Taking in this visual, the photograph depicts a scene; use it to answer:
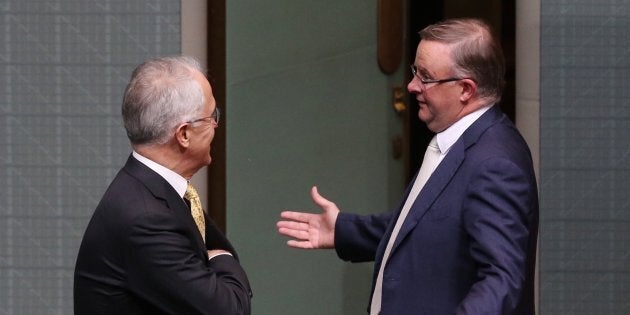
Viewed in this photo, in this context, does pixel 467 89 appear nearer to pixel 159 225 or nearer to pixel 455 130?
pixel 455 130

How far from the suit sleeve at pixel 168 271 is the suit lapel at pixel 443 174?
62 centimetres

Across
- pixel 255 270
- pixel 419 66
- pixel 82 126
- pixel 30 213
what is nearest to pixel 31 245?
pixel 30 213

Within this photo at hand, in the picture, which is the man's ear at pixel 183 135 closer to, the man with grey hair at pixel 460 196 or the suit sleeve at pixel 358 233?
the man with grey hair at pixel 460 196

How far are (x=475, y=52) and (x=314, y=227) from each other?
94cm

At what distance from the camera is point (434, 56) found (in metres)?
3.83

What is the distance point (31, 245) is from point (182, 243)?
2.33 m

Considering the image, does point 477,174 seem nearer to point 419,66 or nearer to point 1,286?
point 419,66

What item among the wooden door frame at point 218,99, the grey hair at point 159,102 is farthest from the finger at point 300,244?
the wooden door frame at point 218,99

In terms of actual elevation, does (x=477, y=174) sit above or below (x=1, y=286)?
above

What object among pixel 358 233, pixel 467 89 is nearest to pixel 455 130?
pixel 467 89

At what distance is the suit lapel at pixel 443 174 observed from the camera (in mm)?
3732

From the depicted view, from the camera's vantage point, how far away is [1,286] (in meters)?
5.59

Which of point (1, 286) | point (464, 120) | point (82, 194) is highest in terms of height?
point (464, 120)

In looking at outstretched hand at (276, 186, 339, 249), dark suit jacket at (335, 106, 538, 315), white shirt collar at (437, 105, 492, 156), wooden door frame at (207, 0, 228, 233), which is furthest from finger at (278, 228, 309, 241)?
wooden door frame at (207, 0, 228, 233)
